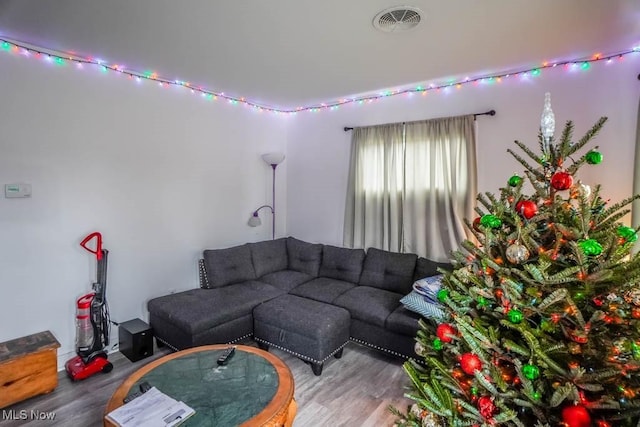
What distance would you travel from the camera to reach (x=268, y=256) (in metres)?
3.89

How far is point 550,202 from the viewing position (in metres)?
1.28

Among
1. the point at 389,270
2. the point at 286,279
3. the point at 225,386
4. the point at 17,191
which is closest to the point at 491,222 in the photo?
the point at 225,386

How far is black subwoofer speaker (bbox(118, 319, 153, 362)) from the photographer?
8.93 ft

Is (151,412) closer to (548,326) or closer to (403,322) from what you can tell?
(548,326)

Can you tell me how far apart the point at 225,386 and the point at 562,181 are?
6.02 ft

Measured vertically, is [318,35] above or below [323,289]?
above

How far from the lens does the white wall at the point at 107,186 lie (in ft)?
8.08

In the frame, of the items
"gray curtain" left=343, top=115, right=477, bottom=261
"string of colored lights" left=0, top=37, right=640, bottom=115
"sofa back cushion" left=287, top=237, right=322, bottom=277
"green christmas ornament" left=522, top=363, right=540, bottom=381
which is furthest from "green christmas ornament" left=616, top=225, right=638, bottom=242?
"sofa back cushion" left=287, top=237, right=322, bottom=277

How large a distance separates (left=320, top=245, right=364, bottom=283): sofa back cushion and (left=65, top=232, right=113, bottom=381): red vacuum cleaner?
2.11m

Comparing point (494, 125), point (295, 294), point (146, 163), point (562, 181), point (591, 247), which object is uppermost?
point (494, 125)

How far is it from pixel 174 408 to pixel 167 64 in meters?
2.59

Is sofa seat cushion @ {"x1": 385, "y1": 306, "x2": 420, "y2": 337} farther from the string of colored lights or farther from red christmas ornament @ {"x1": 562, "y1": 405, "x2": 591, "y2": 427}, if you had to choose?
the string of colored lights

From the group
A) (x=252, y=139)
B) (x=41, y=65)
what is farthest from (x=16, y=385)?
(x=252, y=139)

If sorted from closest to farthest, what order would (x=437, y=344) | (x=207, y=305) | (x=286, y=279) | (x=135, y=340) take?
(x=437, y=344)
(x=135, y=340)
(x=207, y=305)
(x=286, y=279)
